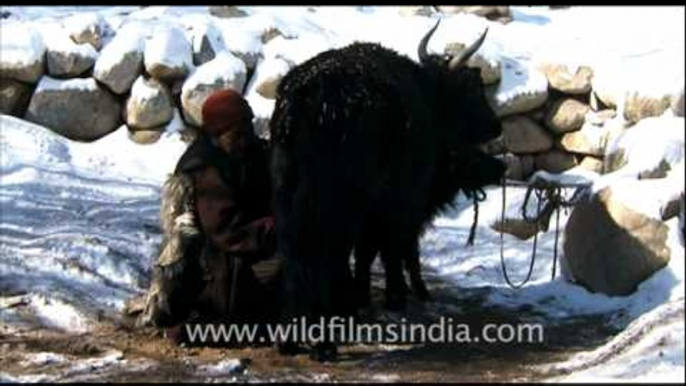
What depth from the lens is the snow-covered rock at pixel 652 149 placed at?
648 cm

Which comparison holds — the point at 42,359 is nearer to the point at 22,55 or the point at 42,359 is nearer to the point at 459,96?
the point at 459,96

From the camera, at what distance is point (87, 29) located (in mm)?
10766

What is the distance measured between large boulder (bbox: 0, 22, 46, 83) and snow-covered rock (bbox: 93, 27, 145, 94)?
559 mm

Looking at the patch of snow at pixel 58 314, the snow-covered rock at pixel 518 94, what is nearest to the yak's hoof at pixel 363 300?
the patch of snow at pixel 58 314

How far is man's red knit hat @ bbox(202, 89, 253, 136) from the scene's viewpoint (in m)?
5.79

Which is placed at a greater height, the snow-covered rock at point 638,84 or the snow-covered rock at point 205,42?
the snow-covered rock at point 205,42

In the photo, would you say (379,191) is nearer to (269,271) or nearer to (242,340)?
(269,271)

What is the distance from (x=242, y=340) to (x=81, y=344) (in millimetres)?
842

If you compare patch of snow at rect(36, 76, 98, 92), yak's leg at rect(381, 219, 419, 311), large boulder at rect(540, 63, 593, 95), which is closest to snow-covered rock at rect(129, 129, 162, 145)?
patch of snow at rect(36, 76, 98, 92)

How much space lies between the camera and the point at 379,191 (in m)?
5.75

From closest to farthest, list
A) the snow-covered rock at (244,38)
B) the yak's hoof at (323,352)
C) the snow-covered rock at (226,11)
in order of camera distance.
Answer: the yak's hoof at (323,352), the snow-covered rock at (244,38), the snow-covered rock at (226,11)

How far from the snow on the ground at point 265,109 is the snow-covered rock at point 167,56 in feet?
1.33

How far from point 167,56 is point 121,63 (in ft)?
1.48

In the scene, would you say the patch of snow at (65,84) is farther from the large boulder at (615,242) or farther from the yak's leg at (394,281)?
the large boulder at (615,242)
